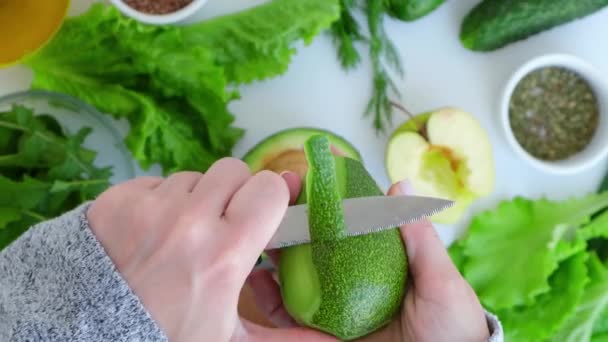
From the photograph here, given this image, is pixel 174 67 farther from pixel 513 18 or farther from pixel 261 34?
pixel 513 18

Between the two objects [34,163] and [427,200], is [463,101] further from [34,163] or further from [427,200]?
[34,163]

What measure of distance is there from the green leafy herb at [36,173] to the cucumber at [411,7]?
0.41 m

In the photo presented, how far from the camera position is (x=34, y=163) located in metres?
0.74

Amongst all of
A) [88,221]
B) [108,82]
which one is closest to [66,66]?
[108,82]

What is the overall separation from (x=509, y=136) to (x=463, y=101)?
0.08 m

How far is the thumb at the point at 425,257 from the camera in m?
0.63

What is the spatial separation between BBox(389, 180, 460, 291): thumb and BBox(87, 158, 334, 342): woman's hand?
0.52 feet

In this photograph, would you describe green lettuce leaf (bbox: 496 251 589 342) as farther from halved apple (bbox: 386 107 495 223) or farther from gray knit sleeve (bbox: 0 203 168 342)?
gray knit sleeve (bbox: 0 203 168 342)

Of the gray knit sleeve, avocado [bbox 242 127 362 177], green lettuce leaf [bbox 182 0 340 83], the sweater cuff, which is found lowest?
the sweater cuff

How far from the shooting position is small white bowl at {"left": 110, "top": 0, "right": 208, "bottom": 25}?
31.1 inches

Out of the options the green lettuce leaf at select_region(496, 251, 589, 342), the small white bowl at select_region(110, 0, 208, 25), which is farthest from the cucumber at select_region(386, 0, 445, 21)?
the green lettuce leaf at select_region(496, 251, 589, 342)

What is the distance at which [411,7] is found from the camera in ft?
2.75

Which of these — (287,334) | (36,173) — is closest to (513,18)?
(287,334)

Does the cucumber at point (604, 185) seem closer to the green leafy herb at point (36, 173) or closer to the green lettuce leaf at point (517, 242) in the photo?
the green lettuce leaf at point (517, 242)
